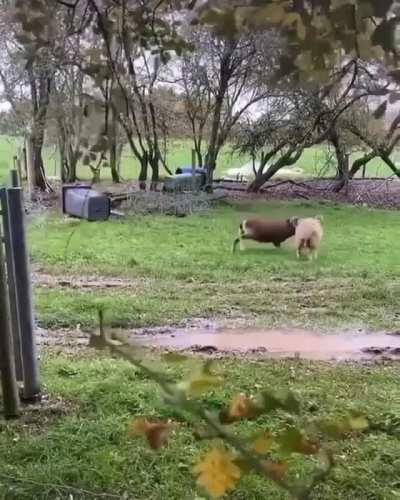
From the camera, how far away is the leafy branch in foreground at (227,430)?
0.86 ft

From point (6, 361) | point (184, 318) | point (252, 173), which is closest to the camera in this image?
point (6, 361)

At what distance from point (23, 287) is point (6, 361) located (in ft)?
0.57

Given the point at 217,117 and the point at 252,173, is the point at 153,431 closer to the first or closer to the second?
the point at 217,117

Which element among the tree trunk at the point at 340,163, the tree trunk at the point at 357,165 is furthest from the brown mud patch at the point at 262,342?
the tree trunk at the point at 357,165

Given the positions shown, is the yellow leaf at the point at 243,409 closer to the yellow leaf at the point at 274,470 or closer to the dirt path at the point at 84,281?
the yellow leaf at the point at 274,470

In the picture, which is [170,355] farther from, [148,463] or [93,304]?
[93,304]

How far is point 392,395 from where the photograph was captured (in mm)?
1479

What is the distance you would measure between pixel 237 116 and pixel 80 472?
109 inches

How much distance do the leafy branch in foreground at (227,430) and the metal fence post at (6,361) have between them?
100 cm

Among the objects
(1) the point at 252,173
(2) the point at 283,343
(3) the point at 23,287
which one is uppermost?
(1) the point at 252,173

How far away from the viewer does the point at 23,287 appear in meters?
1.36

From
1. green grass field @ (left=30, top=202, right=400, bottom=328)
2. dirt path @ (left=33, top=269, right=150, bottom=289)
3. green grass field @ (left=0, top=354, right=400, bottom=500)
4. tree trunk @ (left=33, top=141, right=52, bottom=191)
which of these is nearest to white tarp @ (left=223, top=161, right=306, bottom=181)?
green grass field @ (left=30, top=202, right=400, bottom=328)

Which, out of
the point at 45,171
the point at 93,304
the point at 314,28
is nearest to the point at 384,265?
the point at 93,304

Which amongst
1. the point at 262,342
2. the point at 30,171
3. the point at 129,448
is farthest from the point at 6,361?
the point at 30,171
